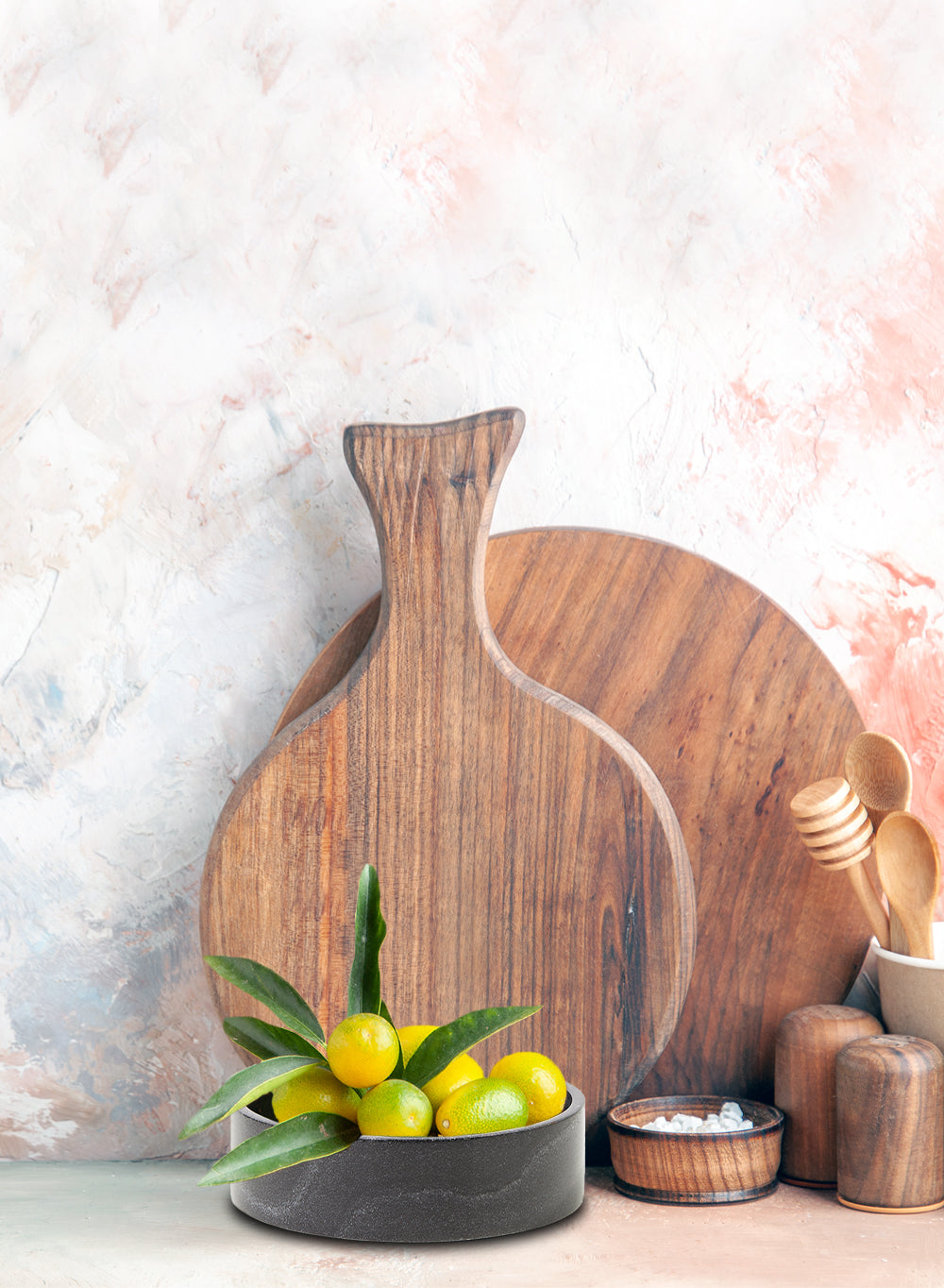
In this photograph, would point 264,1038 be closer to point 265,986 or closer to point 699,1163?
point 265,986

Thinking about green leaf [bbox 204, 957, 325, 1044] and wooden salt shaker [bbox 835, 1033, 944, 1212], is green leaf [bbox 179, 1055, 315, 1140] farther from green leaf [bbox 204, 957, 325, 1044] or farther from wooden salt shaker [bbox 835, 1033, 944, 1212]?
wooden salt shaker [bbox 835, 1033, 944, 1212]

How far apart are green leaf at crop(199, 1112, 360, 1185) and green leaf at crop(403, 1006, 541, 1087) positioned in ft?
0.18

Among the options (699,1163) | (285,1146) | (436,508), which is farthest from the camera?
(436,508)

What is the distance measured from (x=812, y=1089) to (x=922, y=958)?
0.41ft

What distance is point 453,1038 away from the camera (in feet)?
2.31

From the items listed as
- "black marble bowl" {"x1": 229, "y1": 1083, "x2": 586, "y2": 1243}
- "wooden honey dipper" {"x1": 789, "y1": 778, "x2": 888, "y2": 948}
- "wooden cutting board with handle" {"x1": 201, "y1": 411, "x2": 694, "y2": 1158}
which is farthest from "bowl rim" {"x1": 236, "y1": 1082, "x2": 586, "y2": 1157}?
"wooden honey dipper" {"x1": 789, "y1": 778, "x2": 888, "y2": 948}

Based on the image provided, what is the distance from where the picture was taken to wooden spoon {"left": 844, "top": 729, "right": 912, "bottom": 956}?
84cm

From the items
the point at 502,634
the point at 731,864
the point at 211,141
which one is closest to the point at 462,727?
the point at 502,634

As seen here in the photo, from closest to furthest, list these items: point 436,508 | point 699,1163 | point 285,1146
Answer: point 285,1146
point 699,1163
point 436,508

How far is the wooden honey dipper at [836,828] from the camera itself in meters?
0.81

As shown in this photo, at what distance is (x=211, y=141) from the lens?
3.16ft

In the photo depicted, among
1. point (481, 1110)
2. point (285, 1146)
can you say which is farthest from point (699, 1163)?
point (285, 1146)

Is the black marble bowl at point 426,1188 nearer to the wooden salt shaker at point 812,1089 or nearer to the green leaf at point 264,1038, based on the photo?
the green leaf at point 264,1038

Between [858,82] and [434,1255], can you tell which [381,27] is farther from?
[434,1255]
